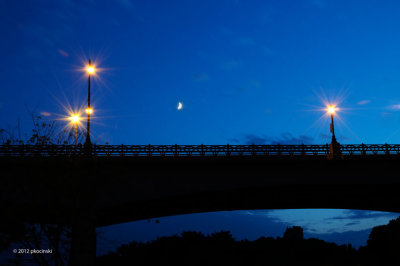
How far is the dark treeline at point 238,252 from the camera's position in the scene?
18359 mm

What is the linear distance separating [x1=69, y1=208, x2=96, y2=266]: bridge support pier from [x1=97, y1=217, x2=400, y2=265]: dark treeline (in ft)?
2.90

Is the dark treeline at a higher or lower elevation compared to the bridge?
lower

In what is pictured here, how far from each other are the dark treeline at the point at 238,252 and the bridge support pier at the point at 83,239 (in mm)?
882

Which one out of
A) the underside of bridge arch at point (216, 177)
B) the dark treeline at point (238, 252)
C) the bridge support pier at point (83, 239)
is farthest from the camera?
the underside of bridge arch at point (216, 177)

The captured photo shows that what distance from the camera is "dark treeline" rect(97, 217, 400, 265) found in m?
18.4

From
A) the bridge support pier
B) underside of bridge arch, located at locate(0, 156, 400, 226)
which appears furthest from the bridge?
the bridge support pier

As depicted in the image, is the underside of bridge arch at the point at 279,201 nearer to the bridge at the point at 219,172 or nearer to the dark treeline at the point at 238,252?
the bridge at the point at 219,172

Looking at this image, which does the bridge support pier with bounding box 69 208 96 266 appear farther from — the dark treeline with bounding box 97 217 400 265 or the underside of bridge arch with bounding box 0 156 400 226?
the underside of bridge arch with bounding box 0 156 400 226

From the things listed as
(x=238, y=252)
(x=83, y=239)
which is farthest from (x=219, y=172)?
(x=83, y=239)

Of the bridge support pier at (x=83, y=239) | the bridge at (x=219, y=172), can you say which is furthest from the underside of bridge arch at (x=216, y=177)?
the bridge support pier at (x=83, y=239)

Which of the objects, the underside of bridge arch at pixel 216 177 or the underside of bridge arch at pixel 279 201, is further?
the underside of bridge arch at pixel 279 201

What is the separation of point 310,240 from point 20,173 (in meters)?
22.2

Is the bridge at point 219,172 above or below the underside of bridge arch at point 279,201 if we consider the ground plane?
above

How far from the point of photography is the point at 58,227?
13734 mm
